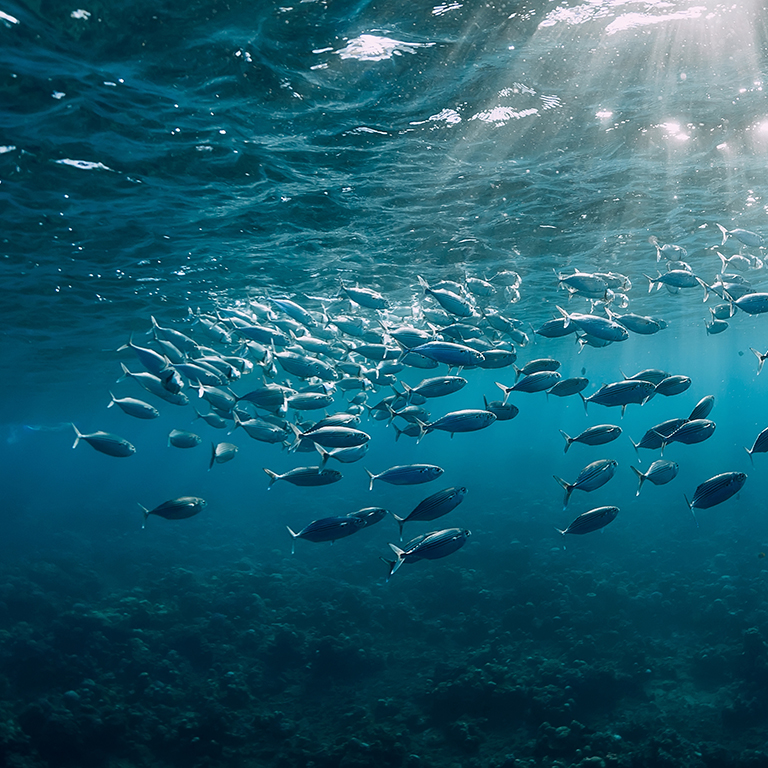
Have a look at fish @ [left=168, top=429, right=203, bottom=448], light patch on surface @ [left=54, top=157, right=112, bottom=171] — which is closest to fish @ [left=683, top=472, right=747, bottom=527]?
fish @ [left=168, top=429, right=203, bottom=448]

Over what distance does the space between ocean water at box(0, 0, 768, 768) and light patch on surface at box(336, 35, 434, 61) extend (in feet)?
0.19

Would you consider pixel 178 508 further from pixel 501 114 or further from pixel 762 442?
pixel 501 114

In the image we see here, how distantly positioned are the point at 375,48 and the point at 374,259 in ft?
29.8

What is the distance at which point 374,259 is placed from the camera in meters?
17.2

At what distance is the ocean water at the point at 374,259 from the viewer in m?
8.14

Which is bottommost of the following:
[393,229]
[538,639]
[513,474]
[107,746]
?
[107,746]

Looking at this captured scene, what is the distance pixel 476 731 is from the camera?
31.6 feet

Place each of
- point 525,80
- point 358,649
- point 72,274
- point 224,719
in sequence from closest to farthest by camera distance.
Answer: point 525,80
point 224,719
point 358,649
point 72,274

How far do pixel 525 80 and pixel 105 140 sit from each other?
28.4 feet

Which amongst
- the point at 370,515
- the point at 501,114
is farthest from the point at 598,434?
the point at 501,114

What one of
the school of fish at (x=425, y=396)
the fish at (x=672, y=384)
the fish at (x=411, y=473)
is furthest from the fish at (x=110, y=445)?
the fish at (x=672, y=384)

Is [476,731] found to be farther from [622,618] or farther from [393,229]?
[393,229]

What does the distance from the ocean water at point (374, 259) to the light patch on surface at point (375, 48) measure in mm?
57

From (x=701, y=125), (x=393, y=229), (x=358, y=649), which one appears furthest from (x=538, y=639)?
(x=701, y=125)
